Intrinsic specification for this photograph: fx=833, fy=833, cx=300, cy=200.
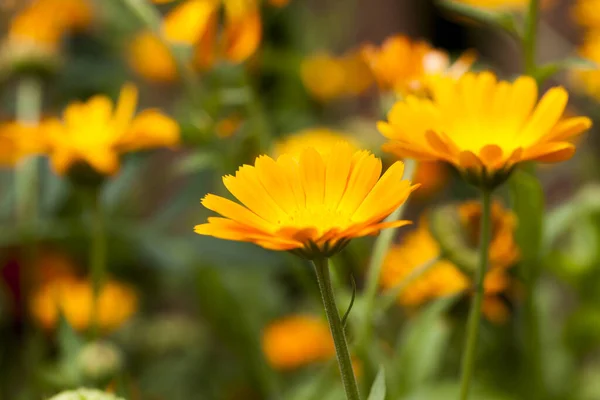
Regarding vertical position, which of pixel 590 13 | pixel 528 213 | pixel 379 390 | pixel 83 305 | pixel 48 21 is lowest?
pixel 379 390

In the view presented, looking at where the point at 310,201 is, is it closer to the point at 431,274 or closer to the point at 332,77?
the point at 431,274

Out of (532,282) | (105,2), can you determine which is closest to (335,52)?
(105,2)

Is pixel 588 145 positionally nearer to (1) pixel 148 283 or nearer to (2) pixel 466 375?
(1) pixel 148 283

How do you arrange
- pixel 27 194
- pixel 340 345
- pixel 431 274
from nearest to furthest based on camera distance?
pixel 340 345
pixel 431 274
pixel 27 194

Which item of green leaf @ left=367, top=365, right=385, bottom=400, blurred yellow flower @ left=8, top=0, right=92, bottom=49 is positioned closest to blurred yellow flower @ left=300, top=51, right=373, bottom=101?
blurred yellow flower @ left=8, top=0, right=92, bottom=49

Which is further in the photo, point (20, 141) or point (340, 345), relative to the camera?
point (20, 141)

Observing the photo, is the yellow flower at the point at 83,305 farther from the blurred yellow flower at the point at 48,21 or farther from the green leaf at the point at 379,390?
the green leaf at the point at 379,390

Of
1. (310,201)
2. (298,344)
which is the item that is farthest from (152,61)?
(310,201)
